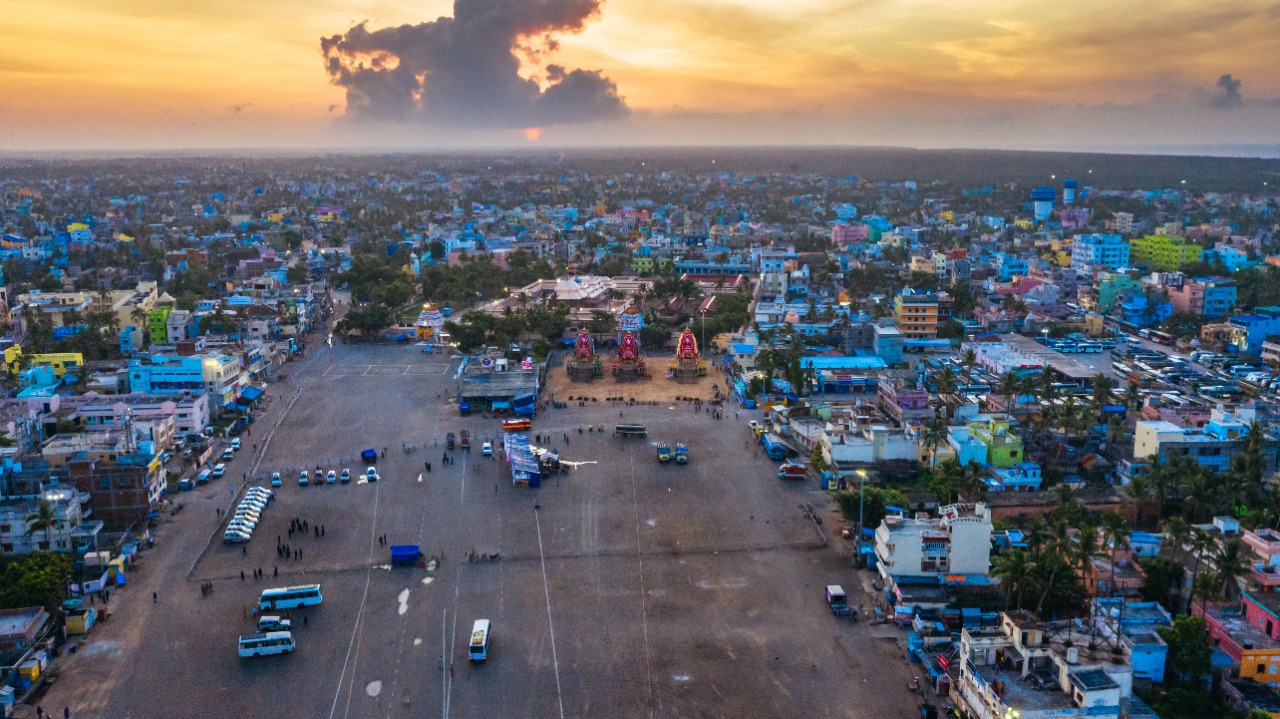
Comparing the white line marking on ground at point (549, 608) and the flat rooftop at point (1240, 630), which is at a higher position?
the flat rooftop at point (1240, 630)

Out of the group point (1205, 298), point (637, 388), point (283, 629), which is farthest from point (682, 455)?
point (1205, 298)

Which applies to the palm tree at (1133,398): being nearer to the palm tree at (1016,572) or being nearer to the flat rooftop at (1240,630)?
the flat rooftop at (1240,630)

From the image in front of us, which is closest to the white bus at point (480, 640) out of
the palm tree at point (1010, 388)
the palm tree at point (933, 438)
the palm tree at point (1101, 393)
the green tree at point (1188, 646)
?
the green tree at point (1188, 646)

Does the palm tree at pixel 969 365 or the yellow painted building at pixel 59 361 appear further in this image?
the yellow painted building at pixel 59 361

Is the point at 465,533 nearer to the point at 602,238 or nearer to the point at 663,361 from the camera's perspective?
the point at 663,361

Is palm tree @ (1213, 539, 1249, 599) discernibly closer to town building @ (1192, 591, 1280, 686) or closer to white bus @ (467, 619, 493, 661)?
town building @ (1192, 591, 1280, 686)
